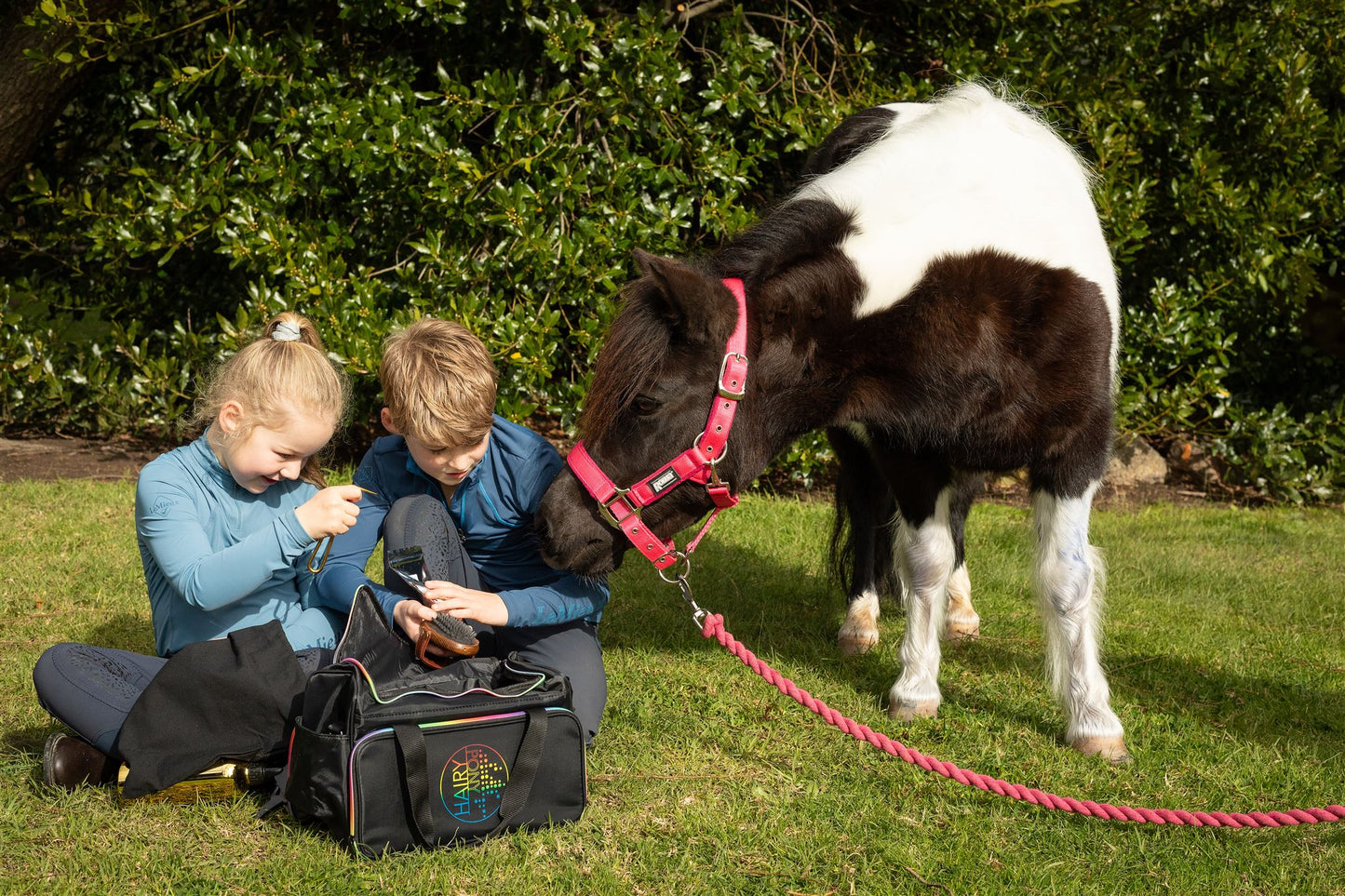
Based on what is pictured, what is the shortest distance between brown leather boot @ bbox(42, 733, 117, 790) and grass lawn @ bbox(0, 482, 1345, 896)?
0.05 metres

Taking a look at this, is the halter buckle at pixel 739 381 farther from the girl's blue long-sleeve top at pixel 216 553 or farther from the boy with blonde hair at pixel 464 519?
the girl's blue long-sleeve top at pixel 216 553

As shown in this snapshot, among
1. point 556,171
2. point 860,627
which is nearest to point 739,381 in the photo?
point 860,627

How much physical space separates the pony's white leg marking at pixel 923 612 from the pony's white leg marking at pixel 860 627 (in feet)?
1.74

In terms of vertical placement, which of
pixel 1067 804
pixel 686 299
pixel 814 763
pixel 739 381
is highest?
pixel 686 299

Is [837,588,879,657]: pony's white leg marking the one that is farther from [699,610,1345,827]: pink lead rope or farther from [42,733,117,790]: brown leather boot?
[42,733,117,790]: brown leather boot

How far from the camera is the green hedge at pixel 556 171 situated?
515 centimetres

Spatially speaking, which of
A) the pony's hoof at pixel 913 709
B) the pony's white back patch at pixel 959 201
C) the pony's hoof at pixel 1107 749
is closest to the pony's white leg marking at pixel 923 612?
the pony's hoof at pixel 913 709

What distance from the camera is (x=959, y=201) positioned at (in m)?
2.93

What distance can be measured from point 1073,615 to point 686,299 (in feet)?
4.90

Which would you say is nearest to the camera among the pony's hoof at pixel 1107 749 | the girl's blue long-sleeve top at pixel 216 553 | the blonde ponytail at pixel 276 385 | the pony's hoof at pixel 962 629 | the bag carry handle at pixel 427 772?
the bag carry handle at pixel 427 772

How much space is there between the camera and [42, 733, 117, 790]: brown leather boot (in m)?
2.49

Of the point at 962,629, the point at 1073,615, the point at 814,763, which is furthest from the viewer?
the point at 962,629

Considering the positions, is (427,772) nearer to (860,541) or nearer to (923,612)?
(923,612)

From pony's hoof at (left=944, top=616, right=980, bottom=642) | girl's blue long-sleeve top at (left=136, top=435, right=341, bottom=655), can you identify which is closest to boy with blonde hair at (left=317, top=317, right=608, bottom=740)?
girl's blue long-sleeve top at (left=136, top=435, right=341, bottom=655)
